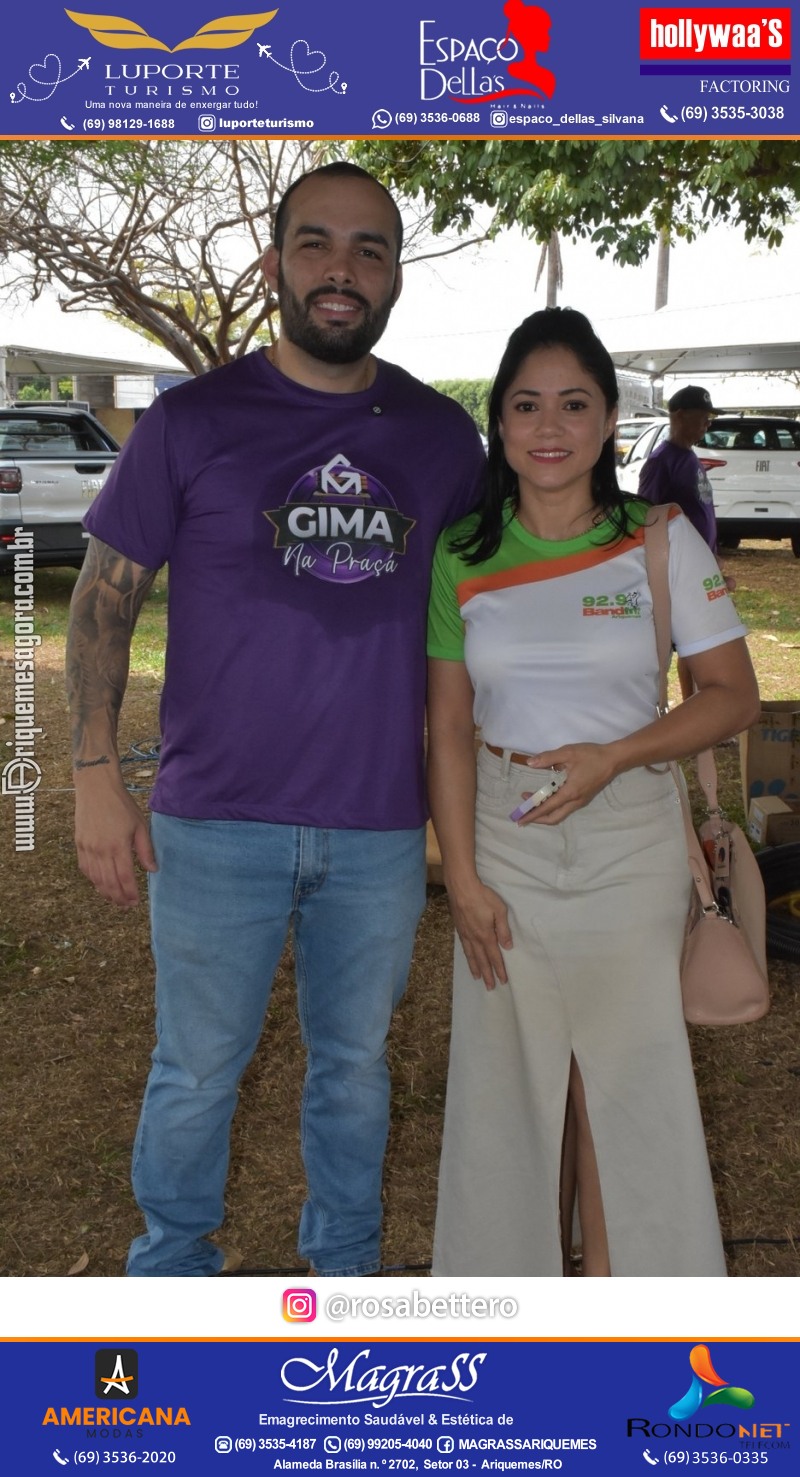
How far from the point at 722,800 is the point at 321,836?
15.4 feet

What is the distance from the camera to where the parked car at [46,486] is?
443 inches

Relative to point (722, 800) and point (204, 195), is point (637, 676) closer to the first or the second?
point (722, 800)

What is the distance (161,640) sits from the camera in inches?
439

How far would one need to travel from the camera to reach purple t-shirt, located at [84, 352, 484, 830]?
2.29 metres

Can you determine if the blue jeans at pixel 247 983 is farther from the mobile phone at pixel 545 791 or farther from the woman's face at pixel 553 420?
the woman's face at pixel 553 420

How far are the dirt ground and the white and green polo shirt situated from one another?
162 cm

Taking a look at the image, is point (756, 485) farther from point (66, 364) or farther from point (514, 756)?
point (514, 756)

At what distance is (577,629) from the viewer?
2.12 m

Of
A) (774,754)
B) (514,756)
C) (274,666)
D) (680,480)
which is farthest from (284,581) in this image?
(680,480)

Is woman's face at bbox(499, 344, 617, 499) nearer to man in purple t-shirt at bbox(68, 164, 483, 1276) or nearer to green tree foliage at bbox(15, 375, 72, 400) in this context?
man in purple t-shirt at bbox(68, 164, 483, 1276)

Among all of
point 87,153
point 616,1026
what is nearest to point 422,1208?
point 616,1026

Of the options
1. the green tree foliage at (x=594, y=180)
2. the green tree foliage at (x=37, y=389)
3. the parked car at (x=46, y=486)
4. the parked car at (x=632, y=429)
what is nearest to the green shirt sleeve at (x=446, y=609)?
the green tree foliage at (x=594, y=180)
